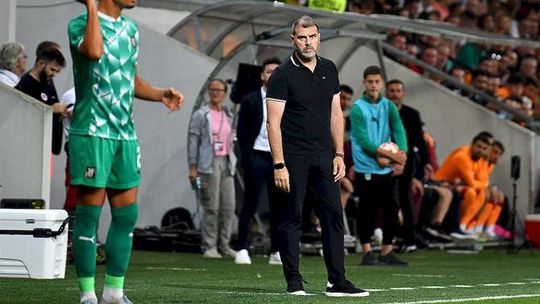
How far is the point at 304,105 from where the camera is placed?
1073cm

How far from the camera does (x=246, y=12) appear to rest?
19594 millimetres

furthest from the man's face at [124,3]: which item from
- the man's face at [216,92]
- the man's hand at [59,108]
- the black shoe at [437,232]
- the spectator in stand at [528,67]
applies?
the spectator in stand at [528,67]

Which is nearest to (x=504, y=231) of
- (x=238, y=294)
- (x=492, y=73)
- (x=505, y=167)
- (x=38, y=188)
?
(x=505, y=167)

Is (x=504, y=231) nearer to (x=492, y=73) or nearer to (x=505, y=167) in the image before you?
(x=505, y=167)

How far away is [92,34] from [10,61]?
648cm

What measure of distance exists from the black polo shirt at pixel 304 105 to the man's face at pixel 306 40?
138mm

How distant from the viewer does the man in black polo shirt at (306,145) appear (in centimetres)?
1057

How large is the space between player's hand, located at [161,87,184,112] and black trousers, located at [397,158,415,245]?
894cm

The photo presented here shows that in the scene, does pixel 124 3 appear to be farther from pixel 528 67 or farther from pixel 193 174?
pixel 528 67

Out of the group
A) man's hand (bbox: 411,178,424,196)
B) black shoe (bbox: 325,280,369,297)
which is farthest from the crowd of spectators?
black shoe (bbox: 325,280,369,297)

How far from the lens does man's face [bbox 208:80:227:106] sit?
17.7m

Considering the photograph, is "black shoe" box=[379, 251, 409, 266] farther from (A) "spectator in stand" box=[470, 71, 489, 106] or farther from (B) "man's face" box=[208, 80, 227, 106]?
(A) "spectator in stand" box=[470, 71, 489, 106]

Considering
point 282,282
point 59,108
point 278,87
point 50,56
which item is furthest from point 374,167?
point 278,87

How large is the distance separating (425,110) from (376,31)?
3014 millimetres
